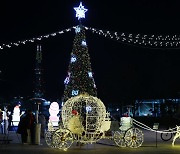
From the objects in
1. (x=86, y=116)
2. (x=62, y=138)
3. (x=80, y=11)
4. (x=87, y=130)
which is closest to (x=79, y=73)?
(x=80, y=11)

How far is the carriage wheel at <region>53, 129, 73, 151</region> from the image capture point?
17.6m

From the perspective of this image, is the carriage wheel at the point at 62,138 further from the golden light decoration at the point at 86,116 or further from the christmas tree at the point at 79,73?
the christmas tree at the point at 79,73

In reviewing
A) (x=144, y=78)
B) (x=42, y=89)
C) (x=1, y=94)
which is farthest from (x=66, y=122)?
(x=42, y=89)

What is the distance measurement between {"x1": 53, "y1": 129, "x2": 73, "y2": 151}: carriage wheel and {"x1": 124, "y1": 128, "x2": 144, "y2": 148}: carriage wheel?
2.30 m

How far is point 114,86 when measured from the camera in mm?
60000

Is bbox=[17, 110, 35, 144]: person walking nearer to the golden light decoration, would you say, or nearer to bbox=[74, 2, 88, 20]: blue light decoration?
the golden light decoration

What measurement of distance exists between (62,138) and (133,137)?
2882 mm

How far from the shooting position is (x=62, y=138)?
17.7 meters

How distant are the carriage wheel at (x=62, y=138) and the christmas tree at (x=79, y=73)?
1670 centimetres

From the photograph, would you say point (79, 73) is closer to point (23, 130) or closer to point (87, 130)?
point (23, 130)

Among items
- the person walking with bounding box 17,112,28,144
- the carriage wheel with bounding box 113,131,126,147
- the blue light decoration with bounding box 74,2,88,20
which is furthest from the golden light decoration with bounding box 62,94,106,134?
the blue light decoration with bounding box 74,2,88,20

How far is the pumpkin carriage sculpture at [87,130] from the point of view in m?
17.8

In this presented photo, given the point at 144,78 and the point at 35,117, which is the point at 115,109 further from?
the point at 35,117

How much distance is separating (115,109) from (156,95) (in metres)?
11.1
